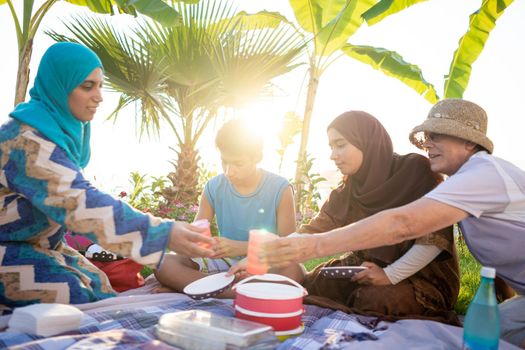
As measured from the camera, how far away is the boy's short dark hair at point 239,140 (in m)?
2.71

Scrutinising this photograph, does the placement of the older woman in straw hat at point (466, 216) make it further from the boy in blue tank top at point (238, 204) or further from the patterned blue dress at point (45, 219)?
the boy in blue tank top at point (238, 204)

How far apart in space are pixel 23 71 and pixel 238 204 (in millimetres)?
3782

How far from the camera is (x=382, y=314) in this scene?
2.28 m

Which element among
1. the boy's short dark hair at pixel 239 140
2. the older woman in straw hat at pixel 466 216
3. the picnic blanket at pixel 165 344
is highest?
the boy's short dark hair at pixel 239 140

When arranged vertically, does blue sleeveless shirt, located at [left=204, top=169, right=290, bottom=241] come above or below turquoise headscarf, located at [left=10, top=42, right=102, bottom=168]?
below

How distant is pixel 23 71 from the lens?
17.1ft

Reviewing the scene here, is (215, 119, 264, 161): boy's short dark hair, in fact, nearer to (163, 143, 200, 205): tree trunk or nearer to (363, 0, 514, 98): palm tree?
(163, 143, 200, 205): tree trunk

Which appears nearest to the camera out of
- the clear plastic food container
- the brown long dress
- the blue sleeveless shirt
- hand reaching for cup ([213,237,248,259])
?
the clear plastic food container

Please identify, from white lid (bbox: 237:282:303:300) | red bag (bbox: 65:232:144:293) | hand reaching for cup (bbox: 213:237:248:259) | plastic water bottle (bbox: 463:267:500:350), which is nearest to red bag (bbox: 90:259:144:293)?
red bag (bbox: 65:232:144:293)

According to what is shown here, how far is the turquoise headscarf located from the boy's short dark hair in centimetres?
88

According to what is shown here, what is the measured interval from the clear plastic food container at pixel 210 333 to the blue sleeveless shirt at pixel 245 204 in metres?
1.29

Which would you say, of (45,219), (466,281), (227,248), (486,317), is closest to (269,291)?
(227,248)

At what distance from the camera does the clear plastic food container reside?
4.65ft

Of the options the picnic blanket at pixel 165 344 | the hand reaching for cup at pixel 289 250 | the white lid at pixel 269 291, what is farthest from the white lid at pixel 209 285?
the hand reaching for cup at pixel 289 250
